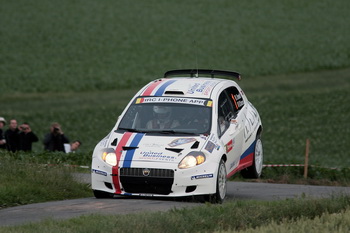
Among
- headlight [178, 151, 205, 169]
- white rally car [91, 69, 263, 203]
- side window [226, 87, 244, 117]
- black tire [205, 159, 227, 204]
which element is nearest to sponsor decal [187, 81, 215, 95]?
white rally car [91, 69, 263, 203]

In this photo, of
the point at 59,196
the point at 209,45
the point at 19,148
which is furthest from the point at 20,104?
the point at 59,196

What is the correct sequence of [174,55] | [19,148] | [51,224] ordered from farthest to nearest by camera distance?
[174,55]
[19,148]
[51,224]

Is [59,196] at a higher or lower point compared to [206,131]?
lower

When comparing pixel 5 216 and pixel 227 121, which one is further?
pixel 227 121

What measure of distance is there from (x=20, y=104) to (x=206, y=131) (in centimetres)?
3217

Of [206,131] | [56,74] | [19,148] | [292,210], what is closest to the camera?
[292,210]

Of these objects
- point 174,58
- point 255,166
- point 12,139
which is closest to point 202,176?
point 255,166

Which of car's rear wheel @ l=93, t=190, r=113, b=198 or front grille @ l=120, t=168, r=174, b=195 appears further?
car's rear wheel @ l=93, t=190, r=113, b=198

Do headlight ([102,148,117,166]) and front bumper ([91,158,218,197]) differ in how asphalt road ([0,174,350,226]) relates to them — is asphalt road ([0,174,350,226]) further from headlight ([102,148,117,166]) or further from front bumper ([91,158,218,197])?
headlight ([102,148,117,166])

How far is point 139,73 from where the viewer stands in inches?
2037

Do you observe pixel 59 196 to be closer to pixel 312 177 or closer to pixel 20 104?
pixel 312 177

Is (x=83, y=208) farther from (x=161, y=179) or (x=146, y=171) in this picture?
(x=161, y=179)

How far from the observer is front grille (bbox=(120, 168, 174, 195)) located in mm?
12969

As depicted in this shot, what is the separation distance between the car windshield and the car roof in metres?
0.16
